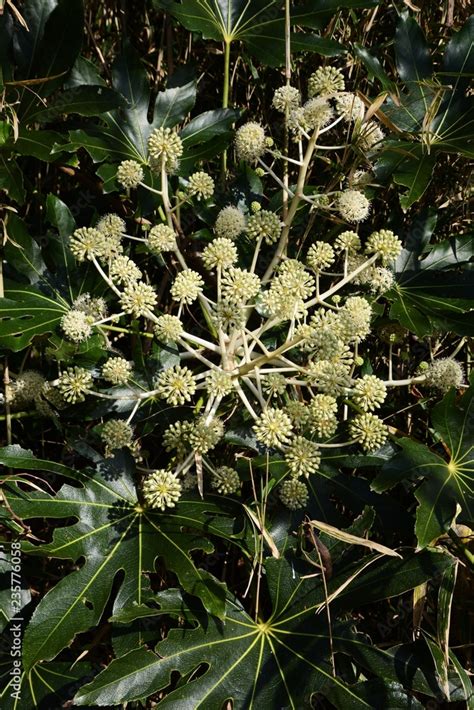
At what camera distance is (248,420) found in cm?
193

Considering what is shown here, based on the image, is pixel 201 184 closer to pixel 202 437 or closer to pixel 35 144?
pixel 35 144

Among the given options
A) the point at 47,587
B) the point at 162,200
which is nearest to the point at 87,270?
the point at 162,200

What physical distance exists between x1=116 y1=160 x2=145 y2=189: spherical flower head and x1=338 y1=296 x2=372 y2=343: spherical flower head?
680 millimetres

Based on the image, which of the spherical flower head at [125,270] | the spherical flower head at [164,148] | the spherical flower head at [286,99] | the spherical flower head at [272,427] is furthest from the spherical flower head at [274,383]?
the spherical flower head at [286,99]

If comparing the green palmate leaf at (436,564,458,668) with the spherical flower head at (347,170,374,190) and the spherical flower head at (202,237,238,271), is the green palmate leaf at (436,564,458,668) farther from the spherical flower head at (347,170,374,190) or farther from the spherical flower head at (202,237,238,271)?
the spherical flower head at (347,170,374,190)

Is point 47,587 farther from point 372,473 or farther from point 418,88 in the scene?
point 418,88

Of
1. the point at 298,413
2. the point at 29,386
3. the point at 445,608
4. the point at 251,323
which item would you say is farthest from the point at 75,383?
the point at 445,608

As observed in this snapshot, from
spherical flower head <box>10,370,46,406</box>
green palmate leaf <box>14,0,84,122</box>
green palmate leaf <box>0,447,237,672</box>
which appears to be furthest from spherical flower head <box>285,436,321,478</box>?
green palmate leaf <box>14,0,84,122</box>

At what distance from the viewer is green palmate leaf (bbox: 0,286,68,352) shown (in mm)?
1843

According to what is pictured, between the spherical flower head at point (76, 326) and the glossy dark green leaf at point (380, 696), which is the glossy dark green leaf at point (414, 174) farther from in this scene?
the glossy dark green leaf at point (380, 696)

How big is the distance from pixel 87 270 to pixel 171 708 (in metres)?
1.18

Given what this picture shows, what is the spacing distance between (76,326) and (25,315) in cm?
21

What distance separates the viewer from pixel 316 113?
6.32 ft

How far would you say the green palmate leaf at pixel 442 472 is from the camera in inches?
66.6
